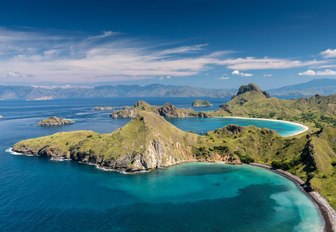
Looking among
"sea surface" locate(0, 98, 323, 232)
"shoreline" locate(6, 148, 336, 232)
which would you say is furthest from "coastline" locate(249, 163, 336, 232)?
"sea surface" locate(0, 98, 323, 232)

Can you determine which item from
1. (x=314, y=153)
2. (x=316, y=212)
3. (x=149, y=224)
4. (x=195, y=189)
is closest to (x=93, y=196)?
(x=149, y=224)

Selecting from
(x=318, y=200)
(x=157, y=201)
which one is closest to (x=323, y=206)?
(x=318, y=200)

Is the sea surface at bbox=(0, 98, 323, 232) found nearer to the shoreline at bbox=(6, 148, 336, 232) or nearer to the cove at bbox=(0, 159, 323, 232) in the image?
the cove at bbox=(0, 159, 323, 232)

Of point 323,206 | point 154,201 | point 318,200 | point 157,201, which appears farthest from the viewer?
point 154,201

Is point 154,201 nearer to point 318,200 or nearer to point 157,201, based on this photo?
point 157,201

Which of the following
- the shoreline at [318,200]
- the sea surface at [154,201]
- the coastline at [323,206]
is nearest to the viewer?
the coastline at [323,206]

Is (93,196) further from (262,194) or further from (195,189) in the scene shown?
(262,194)

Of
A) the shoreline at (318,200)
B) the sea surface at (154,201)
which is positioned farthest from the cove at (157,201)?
the shoreline at (318,200)

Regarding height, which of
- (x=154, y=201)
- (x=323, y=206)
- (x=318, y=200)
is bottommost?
(x=323, y=206)

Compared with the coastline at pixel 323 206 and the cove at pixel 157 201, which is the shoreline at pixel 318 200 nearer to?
the coastline at pixel 323 206
